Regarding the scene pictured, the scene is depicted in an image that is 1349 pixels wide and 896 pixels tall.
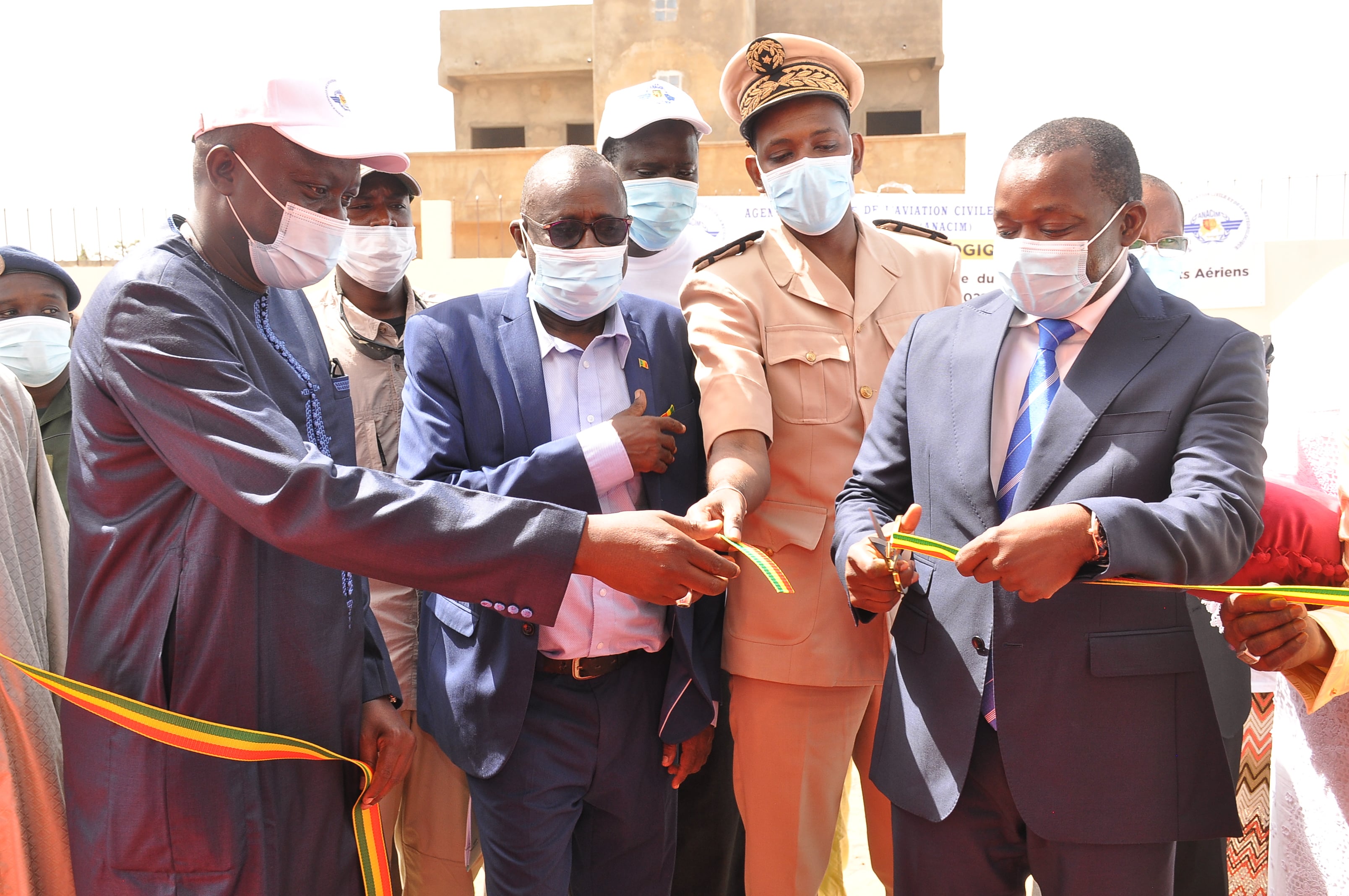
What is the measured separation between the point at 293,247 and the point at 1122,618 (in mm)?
2148

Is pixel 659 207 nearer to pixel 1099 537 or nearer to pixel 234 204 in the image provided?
pixel 234 204

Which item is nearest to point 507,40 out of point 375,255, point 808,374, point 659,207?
point 375,255

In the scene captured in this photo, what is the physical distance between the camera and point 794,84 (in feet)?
11.5

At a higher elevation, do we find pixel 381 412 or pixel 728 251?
pixel 728 251

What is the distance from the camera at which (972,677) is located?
2.45 metres

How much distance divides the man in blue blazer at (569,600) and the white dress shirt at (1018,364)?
3.03ft

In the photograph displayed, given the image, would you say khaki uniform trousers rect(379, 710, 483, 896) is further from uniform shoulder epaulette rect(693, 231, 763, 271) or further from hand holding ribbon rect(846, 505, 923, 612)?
uniform shoulder epaulette rect(693, 231, 763, 271)

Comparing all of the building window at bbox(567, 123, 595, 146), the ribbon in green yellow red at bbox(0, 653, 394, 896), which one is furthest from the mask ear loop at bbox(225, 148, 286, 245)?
the building window at bbox(567, 123, 595, 146)

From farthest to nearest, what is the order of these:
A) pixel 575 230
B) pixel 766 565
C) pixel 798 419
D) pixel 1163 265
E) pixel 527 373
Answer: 1. pixel 1163 265
2. pixel 798 419
3. pixel 575 230
4. pixel 527 373
5. pixel 766 565

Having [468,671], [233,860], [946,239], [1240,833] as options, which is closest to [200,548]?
[233,860]

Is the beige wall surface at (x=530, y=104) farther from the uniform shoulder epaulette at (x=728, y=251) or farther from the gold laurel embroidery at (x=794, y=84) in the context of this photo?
the uniform shoulder epaulette at (x=728, y=251)

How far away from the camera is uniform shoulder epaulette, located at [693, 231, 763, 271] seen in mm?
3543

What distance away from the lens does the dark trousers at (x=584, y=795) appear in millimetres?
2885

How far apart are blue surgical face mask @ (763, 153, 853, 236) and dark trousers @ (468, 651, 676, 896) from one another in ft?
5.15
